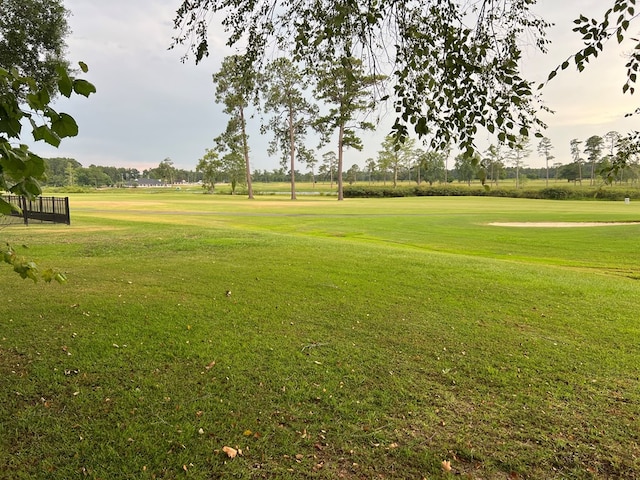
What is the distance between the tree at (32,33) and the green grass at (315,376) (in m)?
14.8

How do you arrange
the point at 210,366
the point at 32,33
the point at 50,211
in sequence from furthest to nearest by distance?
1. the point at 50,211
2. the point at 32,33
3. the point at 210,366

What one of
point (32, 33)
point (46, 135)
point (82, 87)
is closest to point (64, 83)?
point (82, 87)

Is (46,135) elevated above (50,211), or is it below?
above

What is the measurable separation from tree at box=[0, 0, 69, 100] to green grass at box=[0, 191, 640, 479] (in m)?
14.8

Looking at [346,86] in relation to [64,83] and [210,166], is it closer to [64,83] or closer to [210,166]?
[64,83]

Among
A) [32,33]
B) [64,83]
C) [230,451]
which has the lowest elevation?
[230,451]

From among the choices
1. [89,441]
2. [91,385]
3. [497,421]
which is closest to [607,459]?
[497,421]

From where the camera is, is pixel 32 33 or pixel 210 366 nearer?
pixel 210 366

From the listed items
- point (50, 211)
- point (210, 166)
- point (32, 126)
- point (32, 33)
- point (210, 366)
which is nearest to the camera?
point (32, 126)

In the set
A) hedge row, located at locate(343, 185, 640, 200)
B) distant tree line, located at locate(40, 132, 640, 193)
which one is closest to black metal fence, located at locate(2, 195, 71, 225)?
distant tree line, located at locate(40, 132, 640, 193)

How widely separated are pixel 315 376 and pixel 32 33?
22010 millimetres

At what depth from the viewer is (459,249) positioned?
16.4 meters

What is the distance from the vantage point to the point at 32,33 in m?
18.6

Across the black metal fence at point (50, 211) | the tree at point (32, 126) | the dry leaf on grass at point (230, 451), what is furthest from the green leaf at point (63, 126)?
the black metal fence at point (50, 211)
